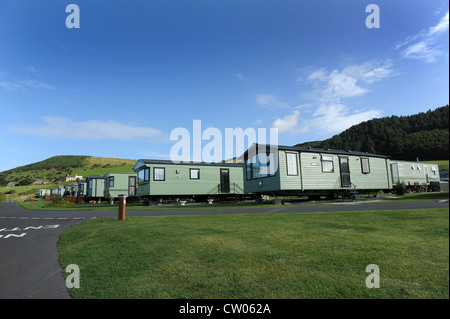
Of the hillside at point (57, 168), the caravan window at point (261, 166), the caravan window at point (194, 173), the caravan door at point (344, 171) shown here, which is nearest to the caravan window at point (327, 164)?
the caravan door at point (344, 171)

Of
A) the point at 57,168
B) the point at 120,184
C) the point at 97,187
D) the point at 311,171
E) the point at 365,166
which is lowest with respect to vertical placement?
the point at 97,187

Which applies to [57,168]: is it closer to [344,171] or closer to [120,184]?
[120,184]

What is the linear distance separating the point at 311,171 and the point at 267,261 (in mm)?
15202

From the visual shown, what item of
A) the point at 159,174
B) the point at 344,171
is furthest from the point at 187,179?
the point at 344,171

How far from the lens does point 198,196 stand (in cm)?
2455

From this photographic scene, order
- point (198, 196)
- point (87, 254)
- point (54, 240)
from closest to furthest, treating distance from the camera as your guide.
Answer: point (87, 254)
point (54, 240)
point (198, 196)

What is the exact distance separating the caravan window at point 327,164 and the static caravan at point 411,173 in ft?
30.0

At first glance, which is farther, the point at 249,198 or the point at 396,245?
the point at 249,198

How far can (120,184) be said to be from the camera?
2925 centimetres
